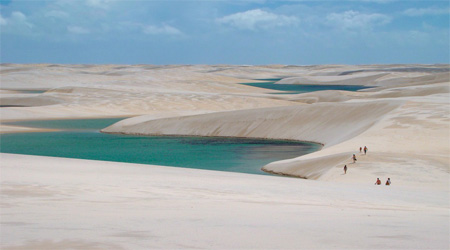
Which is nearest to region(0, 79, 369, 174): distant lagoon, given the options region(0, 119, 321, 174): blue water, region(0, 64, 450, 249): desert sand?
region(0, 119, 321, 174): blue water

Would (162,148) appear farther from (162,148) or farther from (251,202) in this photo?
(251,202)

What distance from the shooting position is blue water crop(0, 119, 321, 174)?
2844 centimetres

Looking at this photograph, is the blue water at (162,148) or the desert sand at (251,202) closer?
the desert sand at (251,202)

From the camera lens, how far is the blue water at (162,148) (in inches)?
1120

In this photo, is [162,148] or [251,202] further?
[162,148]

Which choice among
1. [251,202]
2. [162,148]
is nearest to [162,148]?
[162,148]

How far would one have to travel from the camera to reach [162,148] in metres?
35.5

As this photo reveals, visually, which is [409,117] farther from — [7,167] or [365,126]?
[7,167]

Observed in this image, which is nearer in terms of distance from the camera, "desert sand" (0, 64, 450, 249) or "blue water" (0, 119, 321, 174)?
"desert sand" (0, 64, 450, 249)

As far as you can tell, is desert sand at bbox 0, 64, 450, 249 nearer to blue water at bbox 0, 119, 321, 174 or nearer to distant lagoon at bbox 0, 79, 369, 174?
blue water at bbox 0, 119, 321, 174

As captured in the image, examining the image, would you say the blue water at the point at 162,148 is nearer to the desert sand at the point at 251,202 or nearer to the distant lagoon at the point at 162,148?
the distant lagoon at the point at 162,148

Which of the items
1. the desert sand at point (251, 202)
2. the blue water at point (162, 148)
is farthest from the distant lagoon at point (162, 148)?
the desert sand at point (251, 202)

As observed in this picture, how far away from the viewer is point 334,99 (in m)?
74.4

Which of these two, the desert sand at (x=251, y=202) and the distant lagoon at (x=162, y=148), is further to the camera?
the distant lagoon at (x=162, y=148)
